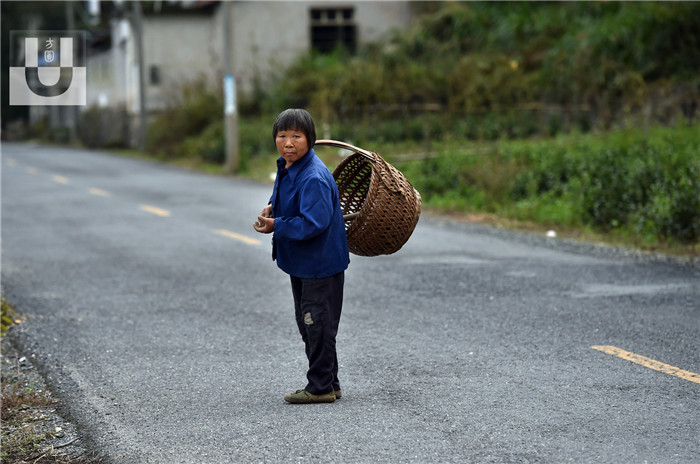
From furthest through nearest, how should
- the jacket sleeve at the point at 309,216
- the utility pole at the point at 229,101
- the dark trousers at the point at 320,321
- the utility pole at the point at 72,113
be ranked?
the utility pole at the point at 72,113 < the utility pole at the point at 229,101 < the dark trousers at the point at 320,321 < the jacket sleeve at the point at 309,216

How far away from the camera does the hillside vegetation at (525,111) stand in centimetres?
1196

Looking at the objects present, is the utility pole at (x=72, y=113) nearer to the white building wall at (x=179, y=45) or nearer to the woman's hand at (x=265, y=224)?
the white building wall at (x=179, y=45)

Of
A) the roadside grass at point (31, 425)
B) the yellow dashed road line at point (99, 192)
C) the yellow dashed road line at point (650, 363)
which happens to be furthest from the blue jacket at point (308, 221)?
the yellow dashed road line at point (99, 192)

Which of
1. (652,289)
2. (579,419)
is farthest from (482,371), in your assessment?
(652,289)

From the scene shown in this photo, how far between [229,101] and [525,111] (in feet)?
26.5

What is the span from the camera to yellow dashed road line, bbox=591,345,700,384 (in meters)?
5.32

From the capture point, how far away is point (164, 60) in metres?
37.6

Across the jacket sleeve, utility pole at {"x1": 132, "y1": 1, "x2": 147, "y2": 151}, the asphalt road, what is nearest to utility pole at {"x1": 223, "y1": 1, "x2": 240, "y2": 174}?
the asphalt road

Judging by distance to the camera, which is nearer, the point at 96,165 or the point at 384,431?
the point at 384,431

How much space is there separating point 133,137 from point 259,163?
1737 centimetres

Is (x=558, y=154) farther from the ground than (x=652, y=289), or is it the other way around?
(x=558, y=154)

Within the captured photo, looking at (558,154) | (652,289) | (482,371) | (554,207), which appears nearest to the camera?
(482,371)

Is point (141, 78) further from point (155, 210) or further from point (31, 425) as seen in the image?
point (31, 425)

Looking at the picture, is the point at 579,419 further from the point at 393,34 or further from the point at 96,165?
the point at 393,34
